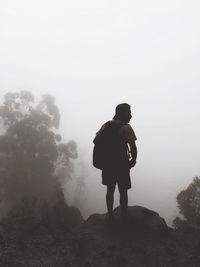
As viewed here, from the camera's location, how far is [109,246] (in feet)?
22.5

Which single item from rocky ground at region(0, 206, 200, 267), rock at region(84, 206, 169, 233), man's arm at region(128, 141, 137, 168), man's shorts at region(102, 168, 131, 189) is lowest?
rocky ground at region(0, 206, 200, 267)

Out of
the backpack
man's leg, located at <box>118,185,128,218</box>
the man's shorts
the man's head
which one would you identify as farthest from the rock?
the man's head

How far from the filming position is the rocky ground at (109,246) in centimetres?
623

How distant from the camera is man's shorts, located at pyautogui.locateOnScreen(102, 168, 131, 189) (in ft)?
24.6

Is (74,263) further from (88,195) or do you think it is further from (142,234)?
(88,195)

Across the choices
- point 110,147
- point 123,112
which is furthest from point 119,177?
point 123,112

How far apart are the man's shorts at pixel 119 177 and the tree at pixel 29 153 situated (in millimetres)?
22535

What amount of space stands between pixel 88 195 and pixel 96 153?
33147 millimetres

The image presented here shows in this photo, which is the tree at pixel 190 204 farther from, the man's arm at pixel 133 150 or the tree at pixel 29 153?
the man's arm at pixel 133 150

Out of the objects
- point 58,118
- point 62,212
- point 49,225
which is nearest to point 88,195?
point 58,118

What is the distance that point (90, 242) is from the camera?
714cm

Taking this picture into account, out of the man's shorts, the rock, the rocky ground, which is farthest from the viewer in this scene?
the rock

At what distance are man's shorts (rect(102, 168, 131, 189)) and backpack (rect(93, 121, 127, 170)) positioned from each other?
0.14 m

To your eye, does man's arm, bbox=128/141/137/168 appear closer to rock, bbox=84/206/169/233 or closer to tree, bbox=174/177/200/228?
rock, bbox=84/206/169/233
